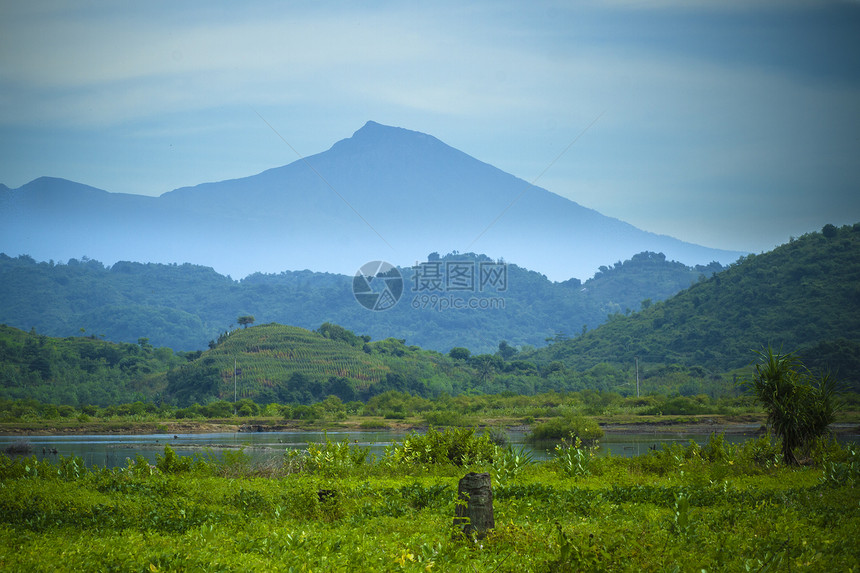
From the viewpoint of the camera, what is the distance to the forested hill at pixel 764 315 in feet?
229

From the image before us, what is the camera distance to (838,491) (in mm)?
9344

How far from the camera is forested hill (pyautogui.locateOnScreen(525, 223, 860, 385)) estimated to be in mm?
69688

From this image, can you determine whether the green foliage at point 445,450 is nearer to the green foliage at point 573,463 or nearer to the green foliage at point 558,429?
the green foliage at point 573,463

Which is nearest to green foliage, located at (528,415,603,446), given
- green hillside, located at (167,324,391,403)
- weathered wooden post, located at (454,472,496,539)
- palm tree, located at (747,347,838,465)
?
palm tree, located at (747,347,838,465)

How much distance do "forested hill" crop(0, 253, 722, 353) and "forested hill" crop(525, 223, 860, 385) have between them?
60603 millimetres

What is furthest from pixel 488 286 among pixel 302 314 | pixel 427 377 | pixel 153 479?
pixel 153 479

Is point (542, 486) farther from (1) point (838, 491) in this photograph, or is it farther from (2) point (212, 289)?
(2) point (212, 289)

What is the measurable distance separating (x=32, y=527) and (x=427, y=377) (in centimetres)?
8202

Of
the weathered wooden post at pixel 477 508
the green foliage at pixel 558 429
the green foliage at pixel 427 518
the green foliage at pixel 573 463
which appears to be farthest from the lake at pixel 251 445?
the weathered wooden post at pixel 477 508

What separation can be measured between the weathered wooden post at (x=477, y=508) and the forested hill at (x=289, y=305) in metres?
140

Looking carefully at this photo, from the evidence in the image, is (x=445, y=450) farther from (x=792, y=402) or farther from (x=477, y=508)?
(x=477, y=508)

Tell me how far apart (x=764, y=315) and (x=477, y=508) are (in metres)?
76.6

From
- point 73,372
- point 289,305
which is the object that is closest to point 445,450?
point 73,372

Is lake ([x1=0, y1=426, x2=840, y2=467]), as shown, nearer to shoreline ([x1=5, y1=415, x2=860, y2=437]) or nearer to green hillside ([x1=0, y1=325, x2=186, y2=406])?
shoreline ([x1=5, y1=415, x2=860, y2=437])
